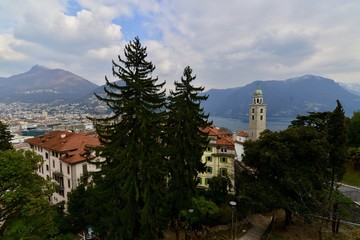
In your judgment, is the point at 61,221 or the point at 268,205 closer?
the point at 268,205

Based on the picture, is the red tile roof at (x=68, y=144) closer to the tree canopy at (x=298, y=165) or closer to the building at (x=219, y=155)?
the building at (x=219, y=155)

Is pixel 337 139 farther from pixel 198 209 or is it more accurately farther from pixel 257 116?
pixel 257 116

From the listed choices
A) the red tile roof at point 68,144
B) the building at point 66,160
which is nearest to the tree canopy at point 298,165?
the building at point 66,160

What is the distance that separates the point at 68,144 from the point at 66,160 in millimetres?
2969

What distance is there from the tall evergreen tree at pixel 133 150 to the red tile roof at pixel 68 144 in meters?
15.8

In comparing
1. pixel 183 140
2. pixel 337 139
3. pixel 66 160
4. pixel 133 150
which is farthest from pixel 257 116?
pixel 133 150

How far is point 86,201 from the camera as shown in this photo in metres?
23.5

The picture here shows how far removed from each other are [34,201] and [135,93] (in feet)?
32.9

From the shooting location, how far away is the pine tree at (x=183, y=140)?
20.9m

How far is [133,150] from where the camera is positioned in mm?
15391

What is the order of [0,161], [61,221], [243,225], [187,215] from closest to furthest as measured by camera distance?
[0,161]
[187,215]
[243,225]
[61,221]

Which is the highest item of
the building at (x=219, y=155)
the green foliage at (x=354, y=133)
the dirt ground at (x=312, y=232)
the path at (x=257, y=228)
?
the green foliage at (x=354, y=133)

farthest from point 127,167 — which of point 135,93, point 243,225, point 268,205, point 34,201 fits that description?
point 243,225

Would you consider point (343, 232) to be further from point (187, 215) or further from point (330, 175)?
point (187, 215)
